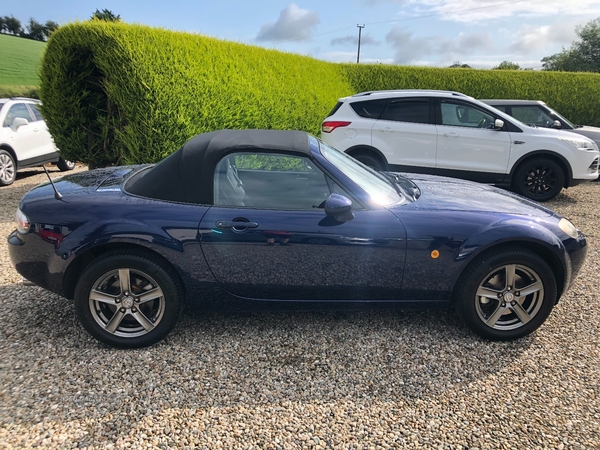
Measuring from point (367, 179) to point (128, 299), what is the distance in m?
1.88

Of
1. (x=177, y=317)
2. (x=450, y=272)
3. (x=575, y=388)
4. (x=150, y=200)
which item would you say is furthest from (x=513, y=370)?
(x=150, y=200)

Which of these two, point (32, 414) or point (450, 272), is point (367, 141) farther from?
point (32, 414)

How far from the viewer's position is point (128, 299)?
2836 mm

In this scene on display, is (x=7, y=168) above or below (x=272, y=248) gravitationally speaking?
below

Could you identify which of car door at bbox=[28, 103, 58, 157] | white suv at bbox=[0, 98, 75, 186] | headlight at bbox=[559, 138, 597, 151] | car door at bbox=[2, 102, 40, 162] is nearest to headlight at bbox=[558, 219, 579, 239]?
headlight at bbox=[559, 138, 597, 151]

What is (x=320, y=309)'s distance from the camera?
2980mm

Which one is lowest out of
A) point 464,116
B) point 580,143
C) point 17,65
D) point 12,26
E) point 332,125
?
point 580,143

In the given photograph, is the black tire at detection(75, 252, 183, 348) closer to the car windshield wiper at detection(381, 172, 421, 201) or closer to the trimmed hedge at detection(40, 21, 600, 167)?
the car windshield wiper at detection(381, 172, 421, 201)

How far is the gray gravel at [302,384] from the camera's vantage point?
2.18 metres

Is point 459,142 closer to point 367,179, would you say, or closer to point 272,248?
point 367,179

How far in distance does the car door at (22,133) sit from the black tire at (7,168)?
0.54 feet

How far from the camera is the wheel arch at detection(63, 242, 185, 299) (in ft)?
9.18

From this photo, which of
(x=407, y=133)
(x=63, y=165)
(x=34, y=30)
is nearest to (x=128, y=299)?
(x=407, y=133)

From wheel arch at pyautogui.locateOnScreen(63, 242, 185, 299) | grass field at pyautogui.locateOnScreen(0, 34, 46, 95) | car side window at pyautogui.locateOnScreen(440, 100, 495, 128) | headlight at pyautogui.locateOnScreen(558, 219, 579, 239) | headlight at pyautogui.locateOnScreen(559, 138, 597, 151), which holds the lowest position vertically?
wheel arch at pyautogui.locateOnScreen(63, 242, 185, 299)
